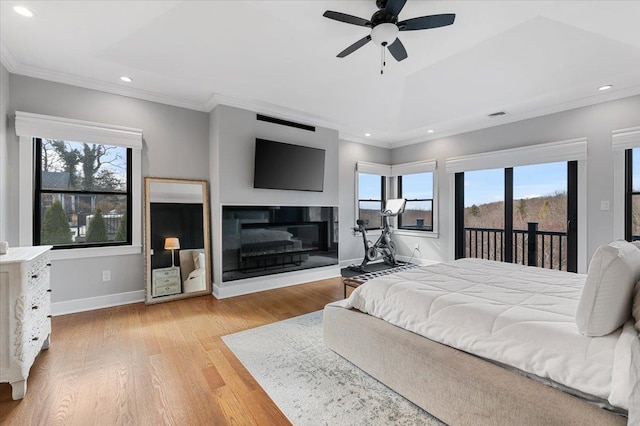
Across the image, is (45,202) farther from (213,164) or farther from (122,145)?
(213,164)

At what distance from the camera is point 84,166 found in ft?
11.1

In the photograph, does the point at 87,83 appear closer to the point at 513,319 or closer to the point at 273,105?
the point at 273,105

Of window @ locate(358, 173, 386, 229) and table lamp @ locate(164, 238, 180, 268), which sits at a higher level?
window @ locate(358, 173, 386, 229)

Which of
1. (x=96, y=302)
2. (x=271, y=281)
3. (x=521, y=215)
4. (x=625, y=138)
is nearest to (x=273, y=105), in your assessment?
(x=271, y=281)

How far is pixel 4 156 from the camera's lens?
2854 mm

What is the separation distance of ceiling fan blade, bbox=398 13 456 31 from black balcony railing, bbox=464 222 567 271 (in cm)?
357

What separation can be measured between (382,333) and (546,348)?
2.83 ft

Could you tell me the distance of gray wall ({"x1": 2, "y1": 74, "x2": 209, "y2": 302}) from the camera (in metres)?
3.03

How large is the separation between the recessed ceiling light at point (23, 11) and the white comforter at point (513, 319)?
3.50 meters

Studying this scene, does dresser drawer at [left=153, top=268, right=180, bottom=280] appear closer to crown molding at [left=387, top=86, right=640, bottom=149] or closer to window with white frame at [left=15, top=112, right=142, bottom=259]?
window with white frame at [left=15, top=112, right=142, bottom=259]

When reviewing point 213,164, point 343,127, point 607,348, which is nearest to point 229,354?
point 607,348

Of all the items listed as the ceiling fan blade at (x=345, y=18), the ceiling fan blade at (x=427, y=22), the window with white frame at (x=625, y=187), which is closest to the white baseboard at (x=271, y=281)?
the ceiling fan blade at (x=345, y=18)

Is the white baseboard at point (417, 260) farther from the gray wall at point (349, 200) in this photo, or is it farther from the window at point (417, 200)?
the gray wall at point (349, 200)

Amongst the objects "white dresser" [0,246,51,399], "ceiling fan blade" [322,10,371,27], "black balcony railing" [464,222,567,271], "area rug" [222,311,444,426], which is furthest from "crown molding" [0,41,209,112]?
"black balcony railing" [464,222,567,271]
